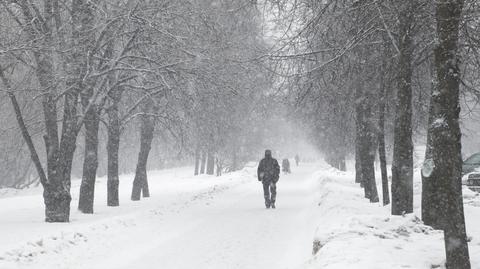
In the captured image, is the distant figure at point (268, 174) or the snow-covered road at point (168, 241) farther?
the distant figure at point (268, 174)

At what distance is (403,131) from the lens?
34.1 feet

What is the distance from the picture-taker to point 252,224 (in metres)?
13.1

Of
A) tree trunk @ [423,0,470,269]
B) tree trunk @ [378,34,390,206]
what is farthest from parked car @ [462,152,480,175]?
tree trunk @ [423,0,470,269]

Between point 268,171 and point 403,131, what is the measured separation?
7760 millimetres

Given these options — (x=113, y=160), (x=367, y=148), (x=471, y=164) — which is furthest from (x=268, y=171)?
(x=471, y=164)

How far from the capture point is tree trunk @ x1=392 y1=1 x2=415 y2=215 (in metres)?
9.99

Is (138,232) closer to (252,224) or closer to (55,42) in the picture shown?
(252,224)

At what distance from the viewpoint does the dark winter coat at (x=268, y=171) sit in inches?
691

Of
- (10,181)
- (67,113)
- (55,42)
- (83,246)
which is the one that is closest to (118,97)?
(67,113)

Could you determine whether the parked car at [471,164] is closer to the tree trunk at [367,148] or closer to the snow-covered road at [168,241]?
the tree trunk at [367,148]

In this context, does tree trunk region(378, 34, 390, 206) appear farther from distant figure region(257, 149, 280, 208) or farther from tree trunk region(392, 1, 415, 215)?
distant figure region(257, 149, 280, 208)

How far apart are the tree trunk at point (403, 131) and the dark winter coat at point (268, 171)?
702cm

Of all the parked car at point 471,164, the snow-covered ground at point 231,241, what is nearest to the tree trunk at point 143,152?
the snow-covered ground at point 231,241

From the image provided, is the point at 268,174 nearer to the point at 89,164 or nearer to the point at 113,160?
the point at 113,160
